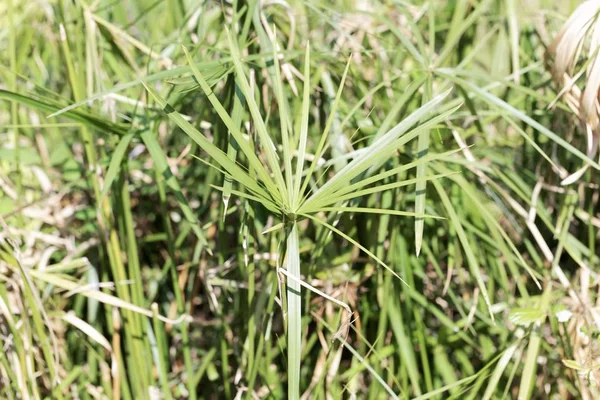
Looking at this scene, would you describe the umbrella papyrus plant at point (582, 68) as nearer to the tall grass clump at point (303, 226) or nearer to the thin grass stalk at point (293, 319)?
the tall grass clump at point (303, 226)

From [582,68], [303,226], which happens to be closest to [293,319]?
[303,226]

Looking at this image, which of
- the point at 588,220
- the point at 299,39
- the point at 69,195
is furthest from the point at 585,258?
the point at 69,195

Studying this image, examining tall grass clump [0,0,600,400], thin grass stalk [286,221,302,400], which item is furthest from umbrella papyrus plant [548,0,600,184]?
thin grass stalk [286,221,302,400]

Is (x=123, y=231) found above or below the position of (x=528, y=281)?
above

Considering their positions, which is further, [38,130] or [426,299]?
[38,130]

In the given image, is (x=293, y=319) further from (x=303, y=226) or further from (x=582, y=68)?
(x=582, y=68)

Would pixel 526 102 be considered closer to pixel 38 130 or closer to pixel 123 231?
pixel 123 231
